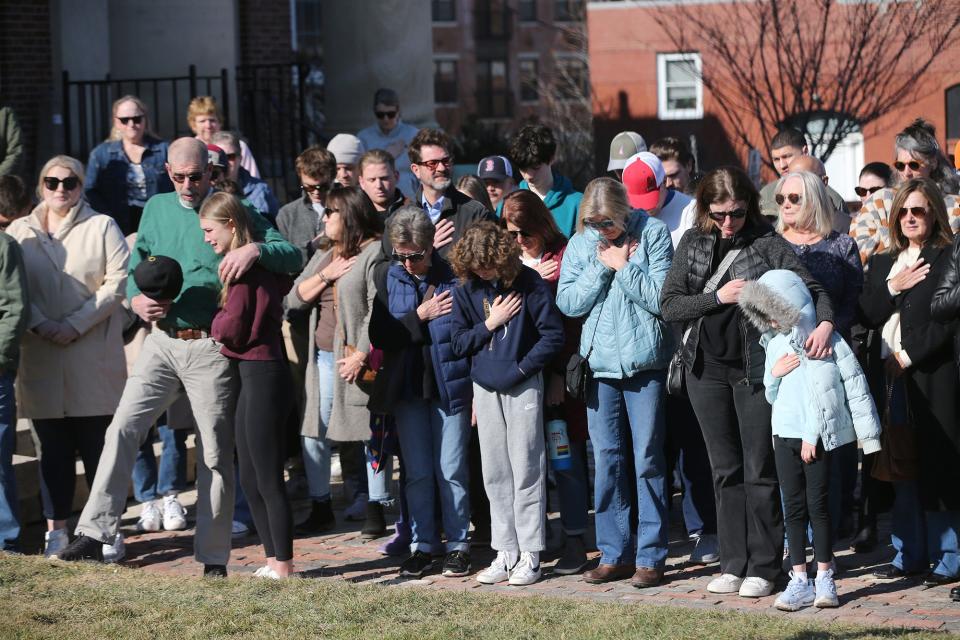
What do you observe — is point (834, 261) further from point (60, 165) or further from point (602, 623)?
point (60, 165)

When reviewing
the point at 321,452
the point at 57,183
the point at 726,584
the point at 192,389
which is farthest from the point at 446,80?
the point at 726,584

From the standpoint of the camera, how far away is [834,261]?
24.1 feet

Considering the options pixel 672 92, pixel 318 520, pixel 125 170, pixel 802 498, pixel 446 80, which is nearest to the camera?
pixel 802 498

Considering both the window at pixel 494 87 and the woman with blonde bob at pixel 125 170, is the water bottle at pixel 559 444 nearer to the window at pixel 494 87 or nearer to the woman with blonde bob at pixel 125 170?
the woman with blonde bob at pixel 125 170

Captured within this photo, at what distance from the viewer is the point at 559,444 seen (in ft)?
25.6

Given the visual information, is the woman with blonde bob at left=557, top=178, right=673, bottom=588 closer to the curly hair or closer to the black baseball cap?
the curly hair

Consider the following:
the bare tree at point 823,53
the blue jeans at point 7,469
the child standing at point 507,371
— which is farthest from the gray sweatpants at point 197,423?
the bare tree at point 823,53

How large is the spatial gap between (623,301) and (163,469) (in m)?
3.79

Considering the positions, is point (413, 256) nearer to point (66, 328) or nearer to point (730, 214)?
point (730, 214)

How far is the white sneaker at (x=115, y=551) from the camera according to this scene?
839 centimetres

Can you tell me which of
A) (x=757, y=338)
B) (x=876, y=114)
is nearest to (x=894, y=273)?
(x=757, y=338)

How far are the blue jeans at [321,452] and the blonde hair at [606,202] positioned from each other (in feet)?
7.63

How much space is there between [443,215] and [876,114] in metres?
18.1

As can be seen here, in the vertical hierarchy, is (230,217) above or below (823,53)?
below
